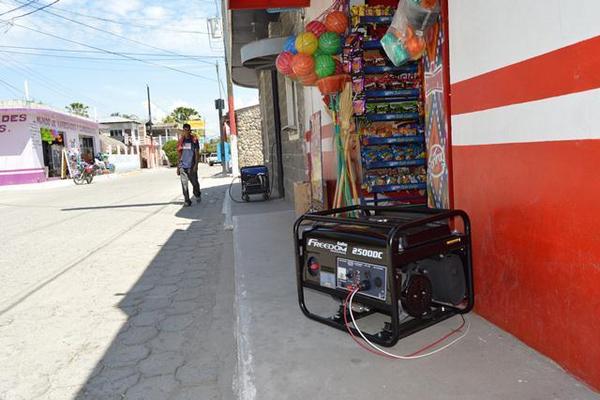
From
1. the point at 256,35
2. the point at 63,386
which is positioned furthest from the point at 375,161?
the point at 256,35

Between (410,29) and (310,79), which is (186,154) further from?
(410,29)

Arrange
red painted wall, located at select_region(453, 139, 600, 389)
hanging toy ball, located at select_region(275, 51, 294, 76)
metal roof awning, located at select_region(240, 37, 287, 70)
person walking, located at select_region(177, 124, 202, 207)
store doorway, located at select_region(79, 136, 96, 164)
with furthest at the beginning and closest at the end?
store doorway, located at select_region(79, 136, 96, 164) → person walking, located at select_region(177, 124, 202, 207) → metal roof awning, located at select_region(240, 37, 287, 70) → hanging toy ball, located at select_region(275, 51, 294, 76) → red painted wall, located at select_region(453, 139, 600, 389)

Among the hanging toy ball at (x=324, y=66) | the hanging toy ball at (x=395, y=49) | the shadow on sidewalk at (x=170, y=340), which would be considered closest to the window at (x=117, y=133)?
the shadow on sidewalk at (x=170, y=340)

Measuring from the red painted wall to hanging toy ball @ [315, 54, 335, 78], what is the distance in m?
2.05

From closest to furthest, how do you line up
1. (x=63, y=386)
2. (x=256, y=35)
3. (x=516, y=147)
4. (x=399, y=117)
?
(x=516, y=147), (x=63, y=386), (x=399, y=117), (x=256, y=35)

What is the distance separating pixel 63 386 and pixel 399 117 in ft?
11.4

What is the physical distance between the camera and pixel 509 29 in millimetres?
2672

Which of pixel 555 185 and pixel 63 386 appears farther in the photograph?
pixel 63 386

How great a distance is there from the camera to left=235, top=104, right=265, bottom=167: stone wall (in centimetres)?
2656

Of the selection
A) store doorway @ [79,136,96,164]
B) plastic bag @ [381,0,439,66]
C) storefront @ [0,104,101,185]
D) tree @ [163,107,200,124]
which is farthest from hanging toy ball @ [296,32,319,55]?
tree @ [163,107,200,124]

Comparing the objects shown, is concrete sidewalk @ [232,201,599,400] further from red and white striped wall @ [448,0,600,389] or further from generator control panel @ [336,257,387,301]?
generator control panel @ [336,257,387,301]

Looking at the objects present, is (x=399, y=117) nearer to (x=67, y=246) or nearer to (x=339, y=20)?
(x=339, y=20)

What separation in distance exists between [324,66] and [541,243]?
3.04 m

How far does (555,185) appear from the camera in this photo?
241 centimetres
